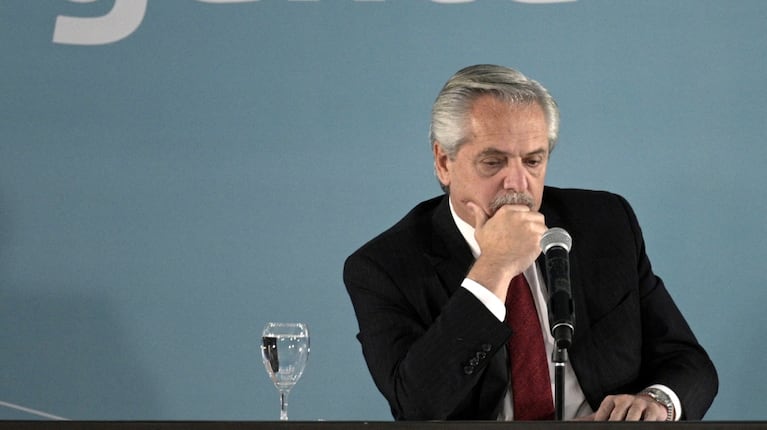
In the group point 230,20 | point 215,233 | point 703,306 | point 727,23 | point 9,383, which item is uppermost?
point 230,20

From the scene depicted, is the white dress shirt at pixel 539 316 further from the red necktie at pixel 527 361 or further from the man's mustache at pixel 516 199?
the man's mustache at pixel 516 199

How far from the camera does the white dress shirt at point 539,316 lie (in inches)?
102

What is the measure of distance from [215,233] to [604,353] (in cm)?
157

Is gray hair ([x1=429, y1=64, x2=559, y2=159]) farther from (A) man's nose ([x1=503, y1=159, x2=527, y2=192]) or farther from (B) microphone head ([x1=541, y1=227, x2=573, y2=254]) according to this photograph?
(B) microphone head ([x1=541, y1=227, x2=573, y2=254])

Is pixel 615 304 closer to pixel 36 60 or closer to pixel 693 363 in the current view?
pixel 693 363

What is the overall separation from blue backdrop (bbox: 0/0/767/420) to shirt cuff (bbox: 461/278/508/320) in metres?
1.33

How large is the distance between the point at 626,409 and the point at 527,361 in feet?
0.85

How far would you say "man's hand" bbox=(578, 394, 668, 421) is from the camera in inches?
100

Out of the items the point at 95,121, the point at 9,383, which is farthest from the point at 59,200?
the point at 9,383

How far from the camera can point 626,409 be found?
255 centimetres

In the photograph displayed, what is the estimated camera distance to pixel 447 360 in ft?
8.40

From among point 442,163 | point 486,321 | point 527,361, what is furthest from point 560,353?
point 442,163

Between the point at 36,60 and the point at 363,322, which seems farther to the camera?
the point at 36,60

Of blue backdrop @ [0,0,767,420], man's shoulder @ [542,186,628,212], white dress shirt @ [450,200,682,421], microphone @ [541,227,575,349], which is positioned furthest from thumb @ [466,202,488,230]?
blue backdrop @ [0,0,767,420]
